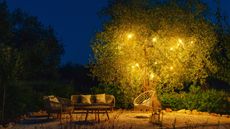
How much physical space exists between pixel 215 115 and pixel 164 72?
2371mm

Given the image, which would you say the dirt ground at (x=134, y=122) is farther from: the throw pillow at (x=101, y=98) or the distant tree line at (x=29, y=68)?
the distant tree line at (x=29, y=68)

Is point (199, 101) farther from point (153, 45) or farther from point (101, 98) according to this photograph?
point (101, 98)

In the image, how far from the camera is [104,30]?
15.9 m

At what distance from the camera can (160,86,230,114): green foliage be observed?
13911 mm

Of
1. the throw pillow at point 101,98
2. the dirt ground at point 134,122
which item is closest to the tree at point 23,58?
the dirt ground at point 134,122

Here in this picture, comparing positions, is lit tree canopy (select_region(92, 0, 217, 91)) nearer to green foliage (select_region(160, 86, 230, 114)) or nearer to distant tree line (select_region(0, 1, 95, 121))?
green foliage (select_region(160, 86, 230, 114))

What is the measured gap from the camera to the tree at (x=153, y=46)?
14.9 metres

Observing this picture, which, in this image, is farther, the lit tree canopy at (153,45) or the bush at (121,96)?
the bush at (121,96)

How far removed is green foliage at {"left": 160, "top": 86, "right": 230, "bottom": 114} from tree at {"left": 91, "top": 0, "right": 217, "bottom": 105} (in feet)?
1.97

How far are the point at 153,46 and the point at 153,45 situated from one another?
0.04 m

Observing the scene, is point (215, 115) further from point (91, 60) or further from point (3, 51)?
point (3, 51)

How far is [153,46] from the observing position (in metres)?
15.0

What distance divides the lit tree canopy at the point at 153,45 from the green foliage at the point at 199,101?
0.61 m

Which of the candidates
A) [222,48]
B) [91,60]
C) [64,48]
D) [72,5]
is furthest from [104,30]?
[72,5]
